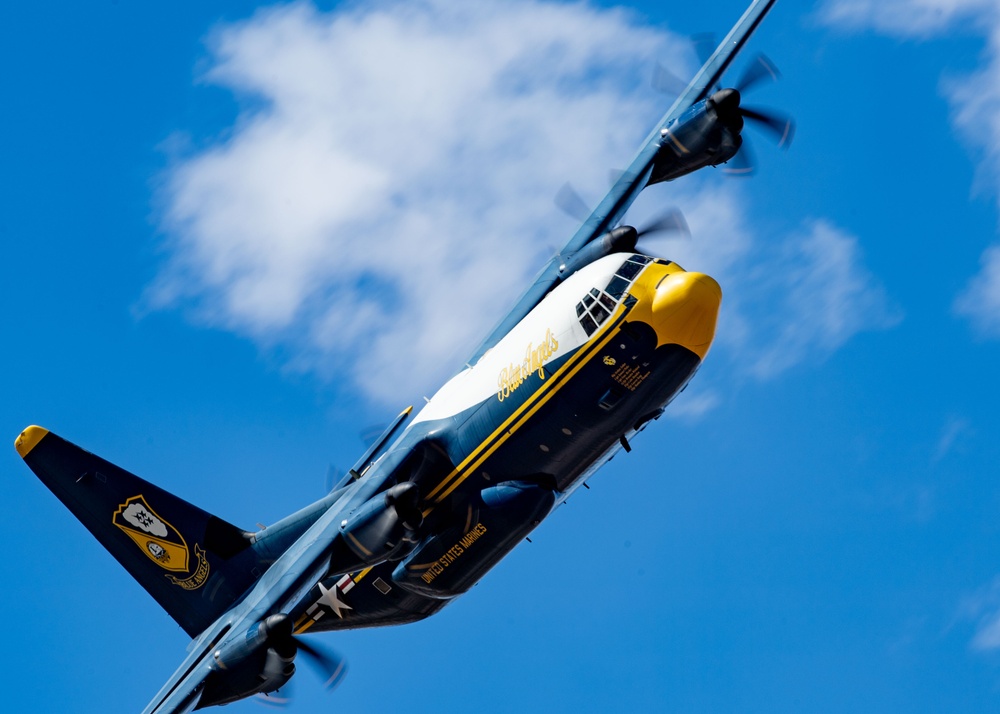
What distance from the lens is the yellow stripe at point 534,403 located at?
35.9 metres

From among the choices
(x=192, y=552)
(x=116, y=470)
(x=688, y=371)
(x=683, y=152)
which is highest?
(x=116, y=470)

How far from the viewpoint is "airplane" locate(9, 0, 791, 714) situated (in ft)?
118

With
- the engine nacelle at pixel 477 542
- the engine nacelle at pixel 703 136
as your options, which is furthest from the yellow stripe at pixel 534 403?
the engine nacelle at pixel 703 136

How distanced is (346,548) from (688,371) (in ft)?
37.6

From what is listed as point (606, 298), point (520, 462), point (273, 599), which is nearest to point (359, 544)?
point (273, 599)

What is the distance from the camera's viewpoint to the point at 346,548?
A: 130ft

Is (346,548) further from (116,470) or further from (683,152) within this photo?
(683,152)

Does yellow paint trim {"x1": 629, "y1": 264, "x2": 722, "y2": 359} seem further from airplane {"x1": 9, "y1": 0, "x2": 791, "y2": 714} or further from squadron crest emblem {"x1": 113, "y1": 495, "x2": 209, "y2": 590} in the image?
squadron crest emblem {"x1": 113, "y1": 495, "x2": 209, "y2": 590}

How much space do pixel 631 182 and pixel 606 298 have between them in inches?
375

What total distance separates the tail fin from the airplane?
0.05 meters

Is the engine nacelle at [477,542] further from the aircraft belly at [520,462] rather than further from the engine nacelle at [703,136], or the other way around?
the engine nacelle at [703,136]

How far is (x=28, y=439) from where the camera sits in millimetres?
43688

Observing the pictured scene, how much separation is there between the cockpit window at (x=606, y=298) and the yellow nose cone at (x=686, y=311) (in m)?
1.08

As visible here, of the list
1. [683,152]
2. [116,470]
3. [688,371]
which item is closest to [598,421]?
[688,371]
